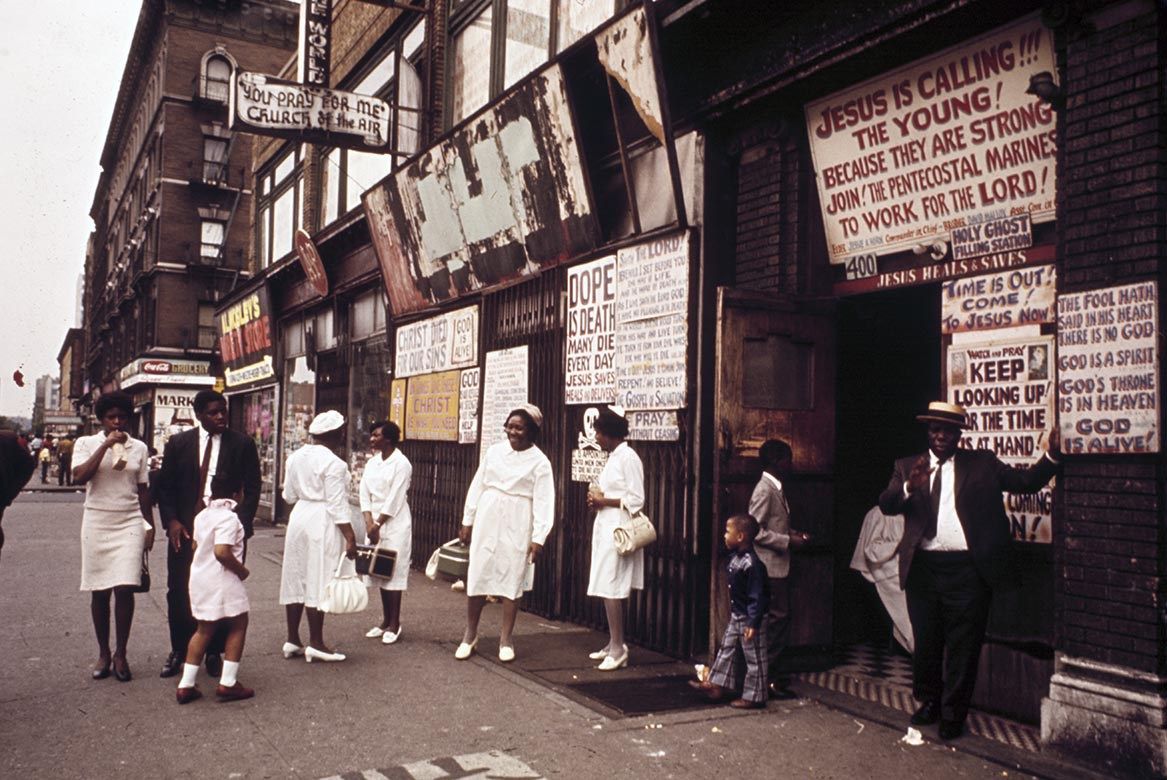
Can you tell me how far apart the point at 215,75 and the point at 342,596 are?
40.4 meters

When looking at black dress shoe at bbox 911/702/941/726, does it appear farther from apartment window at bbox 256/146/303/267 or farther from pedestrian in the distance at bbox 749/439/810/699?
apartment window at bbox 256/146/303/267

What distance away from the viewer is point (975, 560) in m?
5.27

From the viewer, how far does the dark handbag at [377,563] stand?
7660mm

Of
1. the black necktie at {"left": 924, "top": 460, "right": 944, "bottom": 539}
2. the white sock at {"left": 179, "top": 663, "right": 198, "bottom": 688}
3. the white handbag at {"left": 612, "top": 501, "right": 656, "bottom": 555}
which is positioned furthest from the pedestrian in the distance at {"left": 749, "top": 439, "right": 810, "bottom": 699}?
the white sock at {"left": 179, "top": 663, "right": 198, "bottom": 688}

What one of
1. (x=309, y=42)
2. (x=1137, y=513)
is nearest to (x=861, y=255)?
(x=1137, y=513)

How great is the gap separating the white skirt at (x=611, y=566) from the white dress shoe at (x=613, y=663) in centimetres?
46

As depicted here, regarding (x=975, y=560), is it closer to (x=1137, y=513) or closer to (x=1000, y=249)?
(x=1137, y=513)

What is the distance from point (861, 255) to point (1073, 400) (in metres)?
2.48

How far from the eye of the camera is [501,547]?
724cm

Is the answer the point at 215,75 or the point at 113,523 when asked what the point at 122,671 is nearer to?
the point at 113,523

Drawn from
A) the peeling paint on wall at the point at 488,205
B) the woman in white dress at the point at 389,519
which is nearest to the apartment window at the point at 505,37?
the peeling paint on wall at the point at 488,205

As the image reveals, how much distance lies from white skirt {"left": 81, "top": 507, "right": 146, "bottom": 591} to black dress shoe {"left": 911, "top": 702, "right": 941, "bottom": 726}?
496 centimetres

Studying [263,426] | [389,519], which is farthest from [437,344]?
[263,426]

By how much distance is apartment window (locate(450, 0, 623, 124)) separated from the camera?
1023cm
